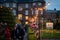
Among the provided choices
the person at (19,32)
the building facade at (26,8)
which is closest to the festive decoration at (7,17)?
the building facade at (26,8)

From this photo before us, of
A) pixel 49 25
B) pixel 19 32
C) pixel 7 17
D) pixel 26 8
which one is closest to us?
pixel 19 32

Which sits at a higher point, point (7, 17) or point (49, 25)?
point (7, 17)

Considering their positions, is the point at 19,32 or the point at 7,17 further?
the point at 7,17

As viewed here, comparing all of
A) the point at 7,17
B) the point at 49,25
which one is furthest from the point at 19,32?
the point at 49,25

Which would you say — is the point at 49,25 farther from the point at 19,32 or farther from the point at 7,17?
the point at 7,17

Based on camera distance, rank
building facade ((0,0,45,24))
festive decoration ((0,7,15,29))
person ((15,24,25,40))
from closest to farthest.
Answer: person ((15,24,25,40)), festive decoration ((0,7,15,29)), building facade ((0,0,45,24))

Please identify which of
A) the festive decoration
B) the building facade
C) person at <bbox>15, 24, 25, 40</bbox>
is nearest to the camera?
person at <bbox>15, 24, 25, 40</bbox>

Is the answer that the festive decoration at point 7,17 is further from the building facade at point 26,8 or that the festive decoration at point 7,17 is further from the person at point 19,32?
the person at point 19,32

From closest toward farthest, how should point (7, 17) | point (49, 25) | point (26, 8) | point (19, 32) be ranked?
point (19, 32), point (7, 17), point (49, 25), point (26, 8)

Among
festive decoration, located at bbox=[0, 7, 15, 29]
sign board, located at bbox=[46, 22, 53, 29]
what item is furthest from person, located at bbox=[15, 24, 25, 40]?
sign board, located at bbox=[46, 22, 53, 29]

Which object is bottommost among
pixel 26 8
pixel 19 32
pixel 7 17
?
pixel 19 32

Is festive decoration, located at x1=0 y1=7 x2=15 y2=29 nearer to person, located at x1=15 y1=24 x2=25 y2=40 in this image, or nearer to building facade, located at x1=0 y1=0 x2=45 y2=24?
building facade, located at x1=0 y1=0 x2=45 y2=24

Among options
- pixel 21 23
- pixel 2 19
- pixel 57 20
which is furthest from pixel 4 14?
pixel 57 20

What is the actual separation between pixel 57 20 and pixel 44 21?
0.95 feet
